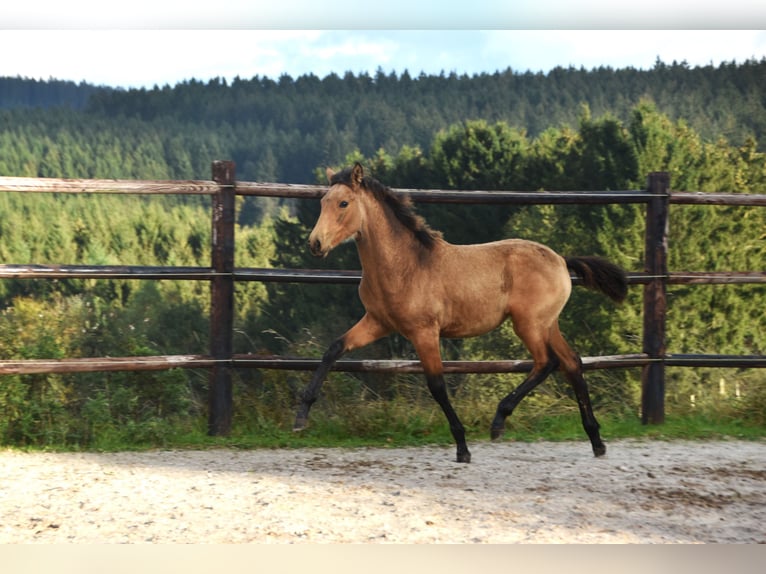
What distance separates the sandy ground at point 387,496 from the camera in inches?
151

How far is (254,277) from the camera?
231 inches

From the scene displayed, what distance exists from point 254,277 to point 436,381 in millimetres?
1549

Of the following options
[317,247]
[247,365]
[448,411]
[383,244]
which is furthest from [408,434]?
[317,247]

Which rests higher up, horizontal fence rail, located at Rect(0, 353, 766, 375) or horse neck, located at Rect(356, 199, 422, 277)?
horse neck, located at Rect(356, 199, 422, 277)

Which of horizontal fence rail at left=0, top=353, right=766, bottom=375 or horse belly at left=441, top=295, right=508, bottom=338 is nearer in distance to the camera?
horse belly at left=441, top=295, right=508, bottom=338

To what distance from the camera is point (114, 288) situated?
41375mm

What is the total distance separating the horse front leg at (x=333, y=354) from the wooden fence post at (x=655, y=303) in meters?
2.23

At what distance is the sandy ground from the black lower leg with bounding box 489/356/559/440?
0.17 metres

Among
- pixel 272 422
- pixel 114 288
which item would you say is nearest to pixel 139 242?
pixel 114 288

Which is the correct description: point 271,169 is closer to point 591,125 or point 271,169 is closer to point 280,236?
point 280,236

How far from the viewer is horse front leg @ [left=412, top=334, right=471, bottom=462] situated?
5043 mm

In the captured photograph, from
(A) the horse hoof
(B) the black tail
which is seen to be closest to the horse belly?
(B) the black tail

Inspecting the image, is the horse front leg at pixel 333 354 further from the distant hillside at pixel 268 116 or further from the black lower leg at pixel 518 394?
the distant hillside at pixel 268 116

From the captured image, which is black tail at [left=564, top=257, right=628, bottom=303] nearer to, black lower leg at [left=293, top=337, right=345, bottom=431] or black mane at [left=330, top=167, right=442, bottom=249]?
black mane at [left=330, top=167, right=442, bottom=249]
